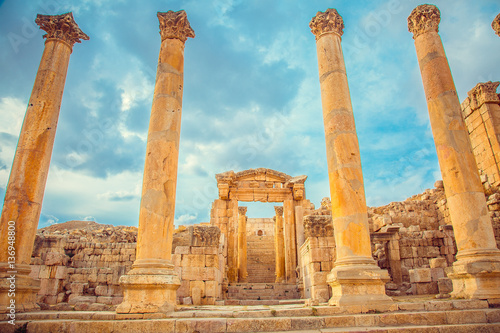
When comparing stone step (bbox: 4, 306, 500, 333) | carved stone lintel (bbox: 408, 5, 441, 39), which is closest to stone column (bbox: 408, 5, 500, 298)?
carved stone lintel (bbox: 408, 5, 441, 39)

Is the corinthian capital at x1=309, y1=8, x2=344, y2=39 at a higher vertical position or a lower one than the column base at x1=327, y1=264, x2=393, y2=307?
higher

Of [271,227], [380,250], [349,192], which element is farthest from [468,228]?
[271,227]

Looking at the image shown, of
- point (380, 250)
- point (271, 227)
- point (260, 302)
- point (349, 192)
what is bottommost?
point (260, 302)

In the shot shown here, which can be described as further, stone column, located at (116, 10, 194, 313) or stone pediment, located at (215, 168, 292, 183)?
stone pediment, located at (215, 168, 292, 183)

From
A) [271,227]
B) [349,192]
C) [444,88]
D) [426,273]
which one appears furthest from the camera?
[271,227]

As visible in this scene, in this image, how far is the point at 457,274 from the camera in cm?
825

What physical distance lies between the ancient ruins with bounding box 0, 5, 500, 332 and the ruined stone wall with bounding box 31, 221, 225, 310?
0.05 meters

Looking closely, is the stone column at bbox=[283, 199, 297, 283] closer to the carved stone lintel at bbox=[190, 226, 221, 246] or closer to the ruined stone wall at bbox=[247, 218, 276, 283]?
the ruined stone wall at bbox=[247, 218, 276, 283]

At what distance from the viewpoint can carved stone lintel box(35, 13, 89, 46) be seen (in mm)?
10962

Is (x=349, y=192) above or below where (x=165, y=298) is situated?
above

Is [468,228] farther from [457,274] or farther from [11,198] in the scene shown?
[11,198]

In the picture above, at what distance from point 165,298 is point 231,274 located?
11284 millimetres

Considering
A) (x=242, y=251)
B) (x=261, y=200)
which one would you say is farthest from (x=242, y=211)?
(x=261, y=200)

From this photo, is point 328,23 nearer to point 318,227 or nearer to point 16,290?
point 318,227
